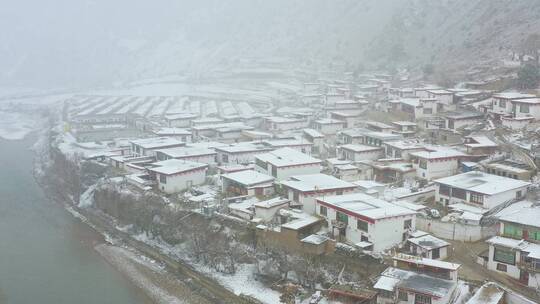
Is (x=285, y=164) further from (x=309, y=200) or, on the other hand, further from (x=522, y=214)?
(x=522, y=214)

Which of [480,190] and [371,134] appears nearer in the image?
[480,190]

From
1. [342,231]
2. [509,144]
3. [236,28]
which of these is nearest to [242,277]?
[342,231]

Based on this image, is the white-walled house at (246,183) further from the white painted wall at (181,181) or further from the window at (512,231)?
the window at (512,231)

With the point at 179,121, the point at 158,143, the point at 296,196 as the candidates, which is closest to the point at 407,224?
the point at 296,196

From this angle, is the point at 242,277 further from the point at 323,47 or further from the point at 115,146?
the point at 323,47

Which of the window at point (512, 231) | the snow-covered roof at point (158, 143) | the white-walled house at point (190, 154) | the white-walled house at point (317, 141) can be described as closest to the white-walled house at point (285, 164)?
the white-walled house at point (190, 154)

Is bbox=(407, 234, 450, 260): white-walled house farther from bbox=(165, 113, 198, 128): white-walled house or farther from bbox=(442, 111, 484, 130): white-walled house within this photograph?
bbox=(165, 113, 198, 128): white-walled house
